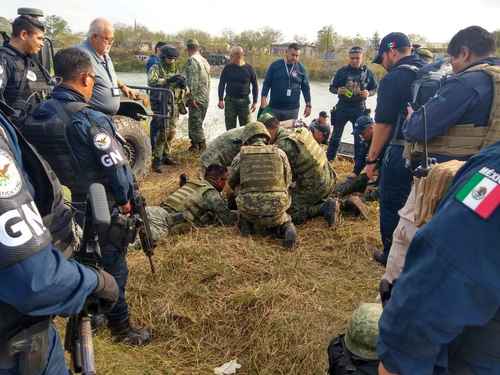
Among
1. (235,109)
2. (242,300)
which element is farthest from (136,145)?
(242,300)

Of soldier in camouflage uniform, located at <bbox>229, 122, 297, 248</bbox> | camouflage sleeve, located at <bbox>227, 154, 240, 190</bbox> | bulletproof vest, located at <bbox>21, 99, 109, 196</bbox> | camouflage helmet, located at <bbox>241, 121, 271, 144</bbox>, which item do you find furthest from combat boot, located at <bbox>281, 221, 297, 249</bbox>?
bulletproof vest, located at <bbox>21, 99, 109, 196</bbox>

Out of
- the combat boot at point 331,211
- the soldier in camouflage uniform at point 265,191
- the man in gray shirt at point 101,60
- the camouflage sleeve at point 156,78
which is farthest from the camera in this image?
the camouflage sleeve at point 156,78

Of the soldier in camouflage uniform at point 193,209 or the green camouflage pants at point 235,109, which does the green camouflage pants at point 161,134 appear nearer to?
the green camouflage pants at point 235,109

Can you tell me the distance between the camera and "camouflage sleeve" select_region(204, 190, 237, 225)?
4039 millimetres

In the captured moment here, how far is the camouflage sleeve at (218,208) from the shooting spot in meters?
4.04

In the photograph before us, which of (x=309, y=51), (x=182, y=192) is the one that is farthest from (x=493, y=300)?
(x=309, y=51)

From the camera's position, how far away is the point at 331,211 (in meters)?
4.14

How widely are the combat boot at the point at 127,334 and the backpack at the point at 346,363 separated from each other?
4.16 feet

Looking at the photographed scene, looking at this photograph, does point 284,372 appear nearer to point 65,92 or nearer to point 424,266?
point 424,266

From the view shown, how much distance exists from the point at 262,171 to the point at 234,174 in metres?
0.45

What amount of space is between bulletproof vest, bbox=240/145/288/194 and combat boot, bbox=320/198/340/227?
0.64 meters

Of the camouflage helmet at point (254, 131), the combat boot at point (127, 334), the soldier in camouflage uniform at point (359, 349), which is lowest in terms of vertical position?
the combat boot at point (127, 334)

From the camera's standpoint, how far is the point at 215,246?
3.50 meters

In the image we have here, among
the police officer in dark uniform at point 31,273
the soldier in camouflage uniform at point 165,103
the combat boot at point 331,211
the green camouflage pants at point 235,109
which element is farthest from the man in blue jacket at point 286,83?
the police officer in dark uniform at point 31,273
